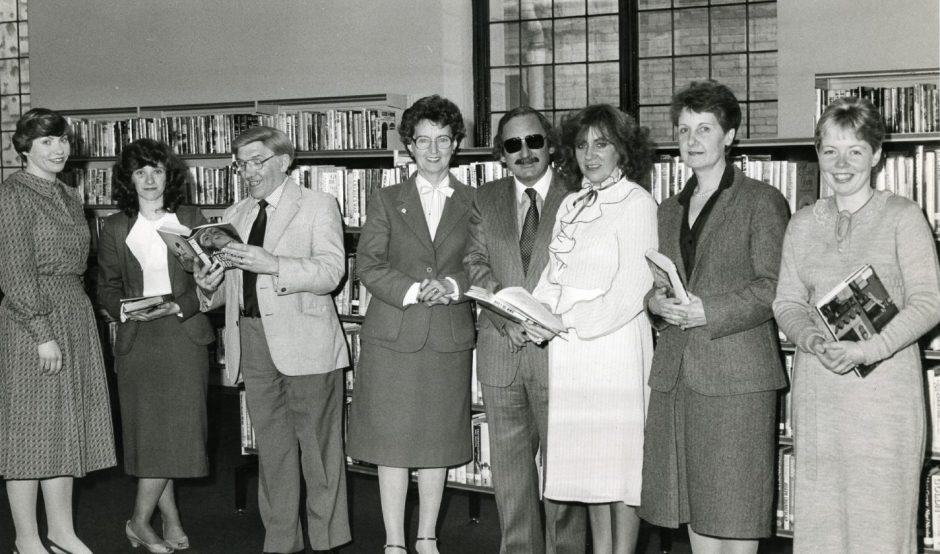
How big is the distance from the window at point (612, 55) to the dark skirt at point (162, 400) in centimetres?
459

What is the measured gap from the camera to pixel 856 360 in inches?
121

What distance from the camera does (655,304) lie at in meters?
3.46

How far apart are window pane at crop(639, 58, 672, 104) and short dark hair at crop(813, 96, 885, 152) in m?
5.71

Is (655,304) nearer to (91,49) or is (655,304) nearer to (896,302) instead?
(896,302)

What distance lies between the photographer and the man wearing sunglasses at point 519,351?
152 inches

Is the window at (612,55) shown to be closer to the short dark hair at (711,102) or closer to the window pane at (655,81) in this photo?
the window pane at (655,81)

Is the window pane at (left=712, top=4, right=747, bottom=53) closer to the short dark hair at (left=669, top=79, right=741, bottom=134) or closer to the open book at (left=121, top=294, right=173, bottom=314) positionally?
the short dark hair at (left=669, top=79, right=741, bottom=134)

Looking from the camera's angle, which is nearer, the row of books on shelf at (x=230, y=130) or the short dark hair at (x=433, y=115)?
the short dark hair at (x=433, y=115)

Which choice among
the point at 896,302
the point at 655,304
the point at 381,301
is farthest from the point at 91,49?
the point at 896,302

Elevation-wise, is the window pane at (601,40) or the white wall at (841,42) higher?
the window pane at (601,40)

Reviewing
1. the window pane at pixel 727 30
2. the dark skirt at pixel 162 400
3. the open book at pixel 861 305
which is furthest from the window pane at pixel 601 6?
the open book at pixel 861 305

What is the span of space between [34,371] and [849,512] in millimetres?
3096

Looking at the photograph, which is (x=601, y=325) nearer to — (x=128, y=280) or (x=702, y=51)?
(x=128, y=280)

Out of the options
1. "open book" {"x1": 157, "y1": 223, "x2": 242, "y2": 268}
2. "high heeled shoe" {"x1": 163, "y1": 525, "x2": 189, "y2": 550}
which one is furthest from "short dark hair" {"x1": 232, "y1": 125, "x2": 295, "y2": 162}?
"high heeled shoe" {"x1": 163, "y1": 525, "x2": 189, "y2": 550}
